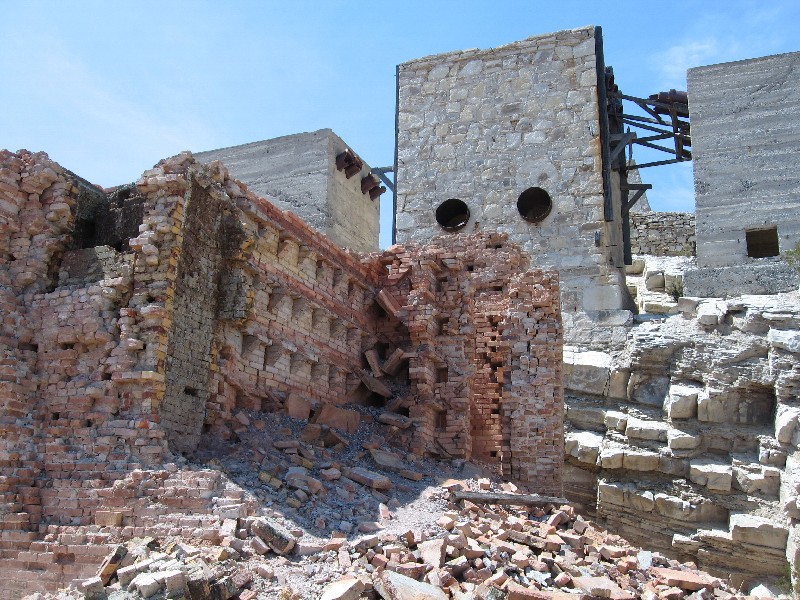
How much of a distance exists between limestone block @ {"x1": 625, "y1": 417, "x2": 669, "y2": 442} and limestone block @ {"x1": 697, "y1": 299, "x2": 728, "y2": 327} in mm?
2271

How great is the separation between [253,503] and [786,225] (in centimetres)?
1414

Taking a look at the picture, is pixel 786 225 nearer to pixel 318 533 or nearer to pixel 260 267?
pixel 260 267

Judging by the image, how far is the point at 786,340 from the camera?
52.6ft

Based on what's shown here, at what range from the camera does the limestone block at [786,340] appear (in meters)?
15.9

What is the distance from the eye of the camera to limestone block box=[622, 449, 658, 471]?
16.4 metres

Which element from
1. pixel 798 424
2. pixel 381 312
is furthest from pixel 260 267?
pixel 798 424

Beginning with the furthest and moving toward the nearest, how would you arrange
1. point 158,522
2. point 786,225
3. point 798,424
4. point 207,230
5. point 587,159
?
point 587,159
point 786,225
point 798,424
point 207,230
point 158,522

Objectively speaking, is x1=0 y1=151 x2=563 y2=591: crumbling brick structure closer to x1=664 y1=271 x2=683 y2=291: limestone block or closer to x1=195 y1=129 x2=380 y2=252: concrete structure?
x1=195 y1=129 x2=380 y2=252: concrete structure

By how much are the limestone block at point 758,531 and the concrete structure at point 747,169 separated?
4.83 metres

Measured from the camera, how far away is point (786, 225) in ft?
58.1

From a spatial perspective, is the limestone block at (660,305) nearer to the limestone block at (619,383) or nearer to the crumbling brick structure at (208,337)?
the limestone block at (619,383)

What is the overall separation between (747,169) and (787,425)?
5849 mm

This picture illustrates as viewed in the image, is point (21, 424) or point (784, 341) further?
point (784, 341)

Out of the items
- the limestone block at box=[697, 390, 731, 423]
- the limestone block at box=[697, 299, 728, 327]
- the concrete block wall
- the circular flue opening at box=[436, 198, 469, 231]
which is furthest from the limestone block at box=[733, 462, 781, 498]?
the circular flue opening at box=[436, 198, 469, 231]
